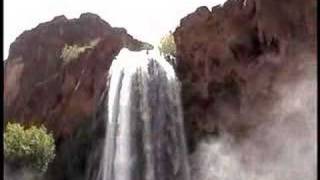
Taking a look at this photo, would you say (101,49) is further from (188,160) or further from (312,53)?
(312,53)

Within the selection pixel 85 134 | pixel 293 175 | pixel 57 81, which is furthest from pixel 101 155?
pixel 293 175

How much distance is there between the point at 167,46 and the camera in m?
2.05

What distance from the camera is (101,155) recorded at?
205 centimetres

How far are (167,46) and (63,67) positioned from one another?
303mm

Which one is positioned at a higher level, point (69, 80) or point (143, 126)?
point (69, 80)

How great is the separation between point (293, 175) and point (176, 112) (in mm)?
365

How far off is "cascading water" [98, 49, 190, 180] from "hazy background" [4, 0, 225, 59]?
0.33 feet

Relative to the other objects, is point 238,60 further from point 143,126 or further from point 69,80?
point 69,80

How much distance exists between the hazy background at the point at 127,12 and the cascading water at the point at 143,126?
10cm

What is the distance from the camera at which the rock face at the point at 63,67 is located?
1976 mm

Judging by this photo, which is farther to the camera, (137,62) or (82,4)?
(137,62)

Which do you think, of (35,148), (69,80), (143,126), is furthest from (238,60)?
(35,148)

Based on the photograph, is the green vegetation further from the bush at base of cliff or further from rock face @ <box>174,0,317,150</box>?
the bush at base of cliff

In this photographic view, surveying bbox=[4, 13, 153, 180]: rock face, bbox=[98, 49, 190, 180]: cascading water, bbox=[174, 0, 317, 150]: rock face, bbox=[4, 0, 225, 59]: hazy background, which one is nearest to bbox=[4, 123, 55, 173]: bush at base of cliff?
bbox=[4, 13, 153, 180]: rock face
